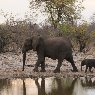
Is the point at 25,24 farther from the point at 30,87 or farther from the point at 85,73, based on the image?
the point at 30,87

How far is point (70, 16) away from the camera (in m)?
47.5

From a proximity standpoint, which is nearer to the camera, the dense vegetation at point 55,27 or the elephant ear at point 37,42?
the elephant ear at point 37,42

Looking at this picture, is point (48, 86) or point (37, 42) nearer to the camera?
point (48, 86)

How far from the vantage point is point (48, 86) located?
1981 centimetres

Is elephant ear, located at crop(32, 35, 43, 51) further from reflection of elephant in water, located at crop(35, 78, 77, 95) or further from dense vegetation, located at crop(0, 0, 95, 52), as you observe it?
dense vegetation, located at crop(0, 0, 95, 52)

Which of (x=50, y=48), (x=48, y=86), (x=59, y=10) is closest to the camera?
(x=48, y=86)

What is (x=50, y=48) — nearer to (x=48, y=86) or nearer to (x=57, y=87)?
(x=48, y=86)

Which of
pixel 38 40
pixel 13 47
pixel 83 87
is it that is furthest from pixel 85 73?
pixel 13 47

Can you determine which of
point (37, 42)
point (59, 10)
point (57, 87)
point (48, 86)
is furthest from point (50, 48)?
point (59, 10)

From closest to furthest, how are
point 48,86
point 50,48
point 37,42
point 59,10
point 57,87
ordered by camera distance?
point 57,87, point 48,86, point 37,42, point 50,48, point 59,10

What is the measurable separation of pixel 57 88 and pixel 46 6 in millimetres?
28374

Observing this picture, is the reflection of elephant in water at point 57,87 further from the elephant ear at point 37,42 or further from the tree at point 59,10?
the tree at point 59,10

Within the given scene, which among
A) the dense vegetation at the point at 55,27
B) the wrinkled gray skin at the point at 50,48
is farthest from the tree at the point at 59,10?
the wrinkled gray skin at the point at 50,48

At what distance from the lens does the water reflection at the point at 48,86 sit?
1792cm
